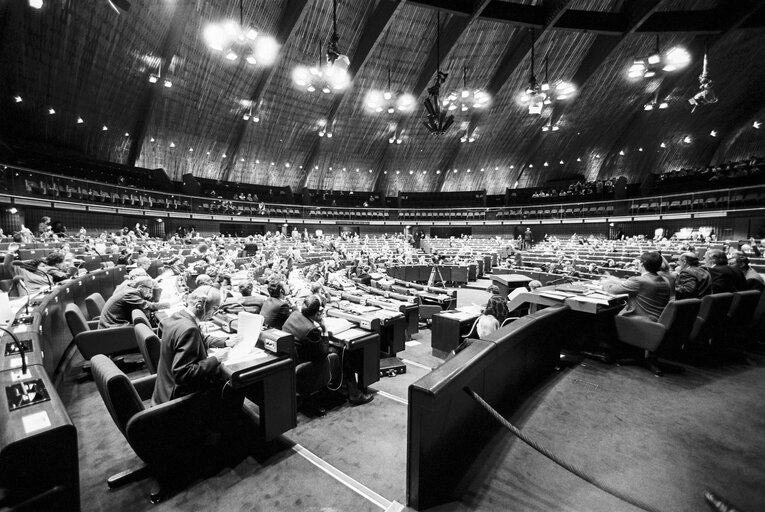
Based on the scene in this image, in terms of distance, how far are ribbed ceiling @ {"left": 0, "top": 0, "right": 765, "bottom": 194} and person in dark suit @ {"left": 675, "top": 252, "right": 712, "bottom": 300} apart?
14.4 m

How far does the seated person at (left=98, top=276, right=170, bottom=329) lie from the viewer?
480cm

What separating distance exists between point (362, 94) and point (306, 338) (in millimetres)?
25475

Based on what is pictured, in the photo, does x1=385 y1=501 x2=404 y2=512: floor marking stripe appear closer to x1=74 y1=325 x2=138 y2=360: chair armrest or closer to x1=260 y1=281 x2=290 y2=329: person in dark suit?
x1=260 y1=281 x2=290 y2=329: person in dark suit

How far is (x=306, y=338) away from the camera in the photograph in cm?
365

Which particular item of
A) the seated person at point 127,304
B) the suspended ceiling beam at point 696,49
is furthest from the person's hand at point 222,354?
the suspended ceiling beam at point 696,49

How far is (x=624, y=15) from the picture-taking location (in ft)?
55.4

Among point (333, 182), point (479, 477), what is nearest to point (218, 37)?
point (479, 477)

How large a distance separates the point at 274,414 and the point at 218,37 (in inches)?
605

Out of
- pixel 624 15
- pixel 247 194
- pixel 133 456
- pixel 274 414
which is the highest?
pixel 624 15

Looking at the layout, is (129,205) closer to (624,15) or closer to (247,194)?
(247,194)

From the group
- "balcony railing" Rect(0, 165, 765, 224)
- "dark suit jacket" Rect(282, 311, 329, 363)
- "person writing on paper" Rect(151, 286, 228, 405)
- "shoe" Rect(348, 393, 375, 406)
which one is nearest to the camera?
"person writing on paper" Rect(151, 286, 228, 405)

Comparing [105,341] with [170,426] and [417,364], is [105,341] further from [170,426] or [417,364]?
[417,364]

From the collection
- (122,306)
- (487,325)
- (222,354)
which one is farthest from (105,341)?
(487,325)

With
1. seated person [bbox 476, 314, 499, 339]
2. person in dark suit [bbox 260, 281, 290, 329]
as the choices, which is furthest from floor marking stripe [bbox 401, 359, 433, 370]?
person in dark suit [bbox 260, 281, 290, 329]
